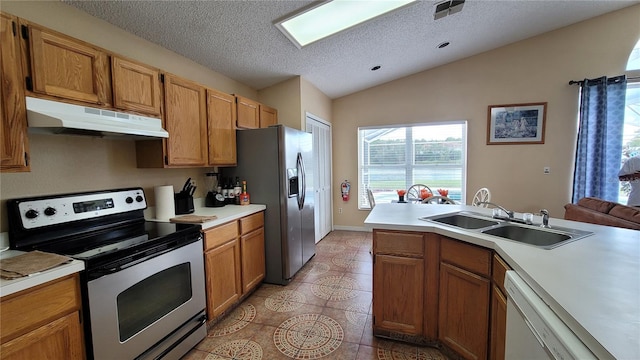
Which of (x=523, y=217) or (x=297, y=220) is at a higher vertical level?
(x=523, y=217)

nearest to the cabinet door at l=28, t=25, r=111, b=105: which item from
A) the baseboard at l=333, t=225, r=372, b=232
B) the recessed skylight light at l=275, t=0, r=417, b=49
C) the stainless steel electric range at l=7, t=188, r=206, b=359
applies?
the stainless steel electric range at l=7, t=188, r=206, b=359

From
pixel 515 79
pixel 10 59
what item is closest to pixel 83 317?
pixel 10 59

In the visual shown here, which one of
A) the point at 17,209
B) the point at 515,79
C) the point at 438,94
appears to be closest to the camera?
the point at 17,209

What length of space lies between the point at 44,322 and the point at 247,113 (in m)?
2.38

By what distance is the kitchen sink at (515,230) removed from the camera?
1514 millimetres

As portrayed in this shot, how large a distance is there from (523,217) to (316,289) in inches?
76.3

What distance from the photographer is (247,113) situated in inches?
119

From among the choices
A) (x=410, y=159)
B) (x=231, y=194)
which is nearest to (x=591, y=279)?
(x=231, y=194)

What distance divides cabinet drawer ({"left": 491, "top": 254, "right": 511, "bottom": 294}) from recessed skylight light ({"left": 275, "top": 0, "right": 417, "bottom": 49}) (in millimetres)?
2260

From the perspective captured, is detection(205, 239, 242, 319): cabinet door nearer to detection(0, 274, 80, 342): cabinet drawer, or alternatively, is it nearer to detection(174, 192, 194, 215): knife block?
detection(174, 192, 194, 215): knife block

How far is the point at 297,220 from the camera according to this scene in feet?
9.91

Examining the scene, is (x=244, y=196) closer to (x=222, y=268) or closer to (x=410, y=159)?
(x=222, y=268)

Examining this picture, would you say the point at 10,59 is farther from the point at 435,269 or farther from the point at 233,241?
the point at 435,269

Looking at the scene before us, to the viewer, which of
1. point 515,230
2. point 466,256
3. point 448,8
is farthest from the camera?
point 448,8
